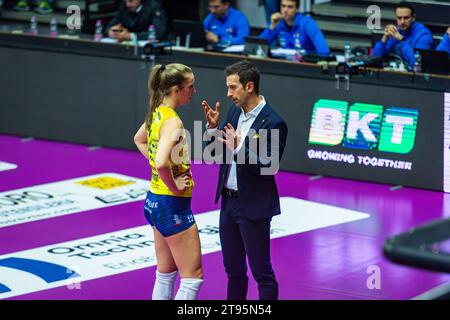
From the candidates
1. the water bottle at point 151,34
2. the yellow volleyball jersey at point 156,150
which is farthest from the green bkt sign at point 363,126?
the yellow volleyball jersey at point 156,150

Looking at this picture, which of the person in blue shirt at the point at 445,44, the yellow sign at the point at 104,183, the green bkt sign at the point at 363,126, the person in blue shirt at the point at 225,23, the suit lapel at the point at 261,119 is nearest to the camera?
the suit lapel at the point at 261,119

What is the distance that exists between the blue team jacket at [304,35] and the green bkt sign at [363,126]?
1.27m

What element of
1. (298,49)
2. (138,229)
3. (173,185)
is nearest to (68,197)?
(138,229)

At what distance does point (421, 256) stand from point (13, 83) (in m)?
11.6

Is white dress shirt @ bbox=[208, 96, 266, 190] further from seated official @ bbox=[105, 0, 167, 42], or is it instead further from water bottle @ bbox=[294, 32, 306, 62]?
seated official @ bbox=[105, 0, 167, 42]

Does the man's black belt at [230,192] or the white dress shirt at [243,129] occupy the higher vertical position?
the white dress shirt at [243,129]

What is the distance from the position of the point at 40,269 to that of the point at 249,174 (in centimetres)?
279

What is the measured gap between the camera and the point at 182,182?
6000mm

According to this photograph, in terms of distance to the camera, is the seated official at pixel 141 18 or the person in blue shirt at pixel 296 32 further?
the seated official at pixel 141 18

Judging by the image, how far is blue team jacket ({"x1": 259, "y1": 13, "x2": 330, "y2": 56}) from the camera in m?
12.7

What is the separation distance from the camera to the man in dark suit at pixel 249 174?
6.27 meters

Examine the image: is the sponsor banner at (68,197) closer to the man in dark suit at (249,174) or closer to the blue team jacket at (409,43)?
the blue team jacket at (409,43)

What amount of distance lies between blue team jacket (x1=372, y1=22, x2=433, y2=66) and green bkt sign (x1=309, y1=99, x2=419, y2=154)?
115 cm

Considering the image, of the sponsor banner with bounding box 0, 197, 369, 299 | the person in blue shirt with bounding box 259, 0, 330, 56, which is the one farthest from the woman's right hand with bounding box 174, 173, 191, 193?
the person in blue shirt with bounding box 259, 0, 330, 56
